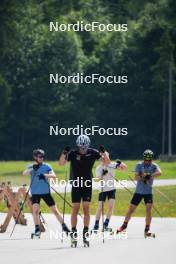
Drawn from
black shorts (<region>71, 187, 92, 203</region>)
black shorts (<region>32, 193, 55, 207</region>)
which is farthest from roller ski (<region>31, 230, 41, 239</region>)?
black shorts (<region>71, 187, 92, 203</region>)

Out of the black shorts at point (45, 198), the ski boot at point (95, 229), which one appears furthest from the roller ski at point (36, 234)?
the ski boot at point (95, 229)

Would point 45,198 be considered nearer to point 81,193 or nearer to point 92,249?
point 81,193

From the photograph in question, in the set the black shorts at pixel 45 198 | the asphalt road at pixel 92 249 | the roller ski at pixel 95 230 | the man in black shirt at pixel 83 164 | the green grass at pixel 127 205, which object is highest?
the man in black shirt at pixel 83 164

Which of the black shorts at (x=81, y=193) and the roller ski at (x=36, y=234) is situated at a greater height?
the black shorts at (x=81, y=193)

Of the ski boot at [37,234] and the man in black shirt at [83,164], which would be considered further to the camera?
the ski boot at [37,234]

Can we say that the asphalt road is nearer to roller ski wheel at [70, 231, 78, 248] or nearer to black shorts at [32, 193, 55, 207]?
roller ski wheel at [70, 231, 78, 248]

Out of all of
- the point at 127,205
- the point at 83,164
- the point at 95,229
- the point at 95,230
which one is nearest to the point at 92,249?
the point at 83,164

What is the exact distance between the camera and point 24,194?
2436 centimetres

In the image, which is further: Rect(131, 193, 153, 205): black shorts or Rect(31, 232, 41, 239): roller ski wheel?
Rect(131, 193, 153, 205): black shorts

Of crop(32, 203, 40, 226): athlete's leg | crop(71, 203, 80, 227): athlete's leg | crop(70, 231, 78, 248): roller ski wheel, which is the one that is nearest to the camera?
crop(70, 231, 78, 248): roller ski wheel

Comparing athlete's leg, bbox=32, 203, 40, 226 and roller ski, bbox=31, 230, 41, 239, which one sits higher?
athlete's leg, bbox=32, 203, 40, 226

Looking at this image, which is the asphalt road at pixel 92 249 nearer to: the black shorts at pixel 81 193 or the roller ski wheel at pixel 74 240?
the roller ski wheel at pixel 74 240

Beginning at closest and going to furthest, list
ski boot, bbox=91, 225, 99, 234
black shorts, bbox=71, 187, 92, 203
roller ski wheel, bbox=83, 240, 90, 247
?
roller ski wheel, bbox=83, 240, 90, 247 < black shorts, bbox=71, 187, 92, 203 < ski boot, bbox=91, 225, 99, 234

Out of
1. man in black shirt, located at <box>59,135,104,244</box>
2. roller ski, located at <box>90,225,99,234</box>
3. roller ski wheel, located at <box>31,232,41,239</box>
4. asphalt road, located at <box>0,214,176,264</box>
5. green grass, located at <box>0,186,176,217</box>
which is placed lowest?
asphalt road, located at <box>0,214,176,264</box>
